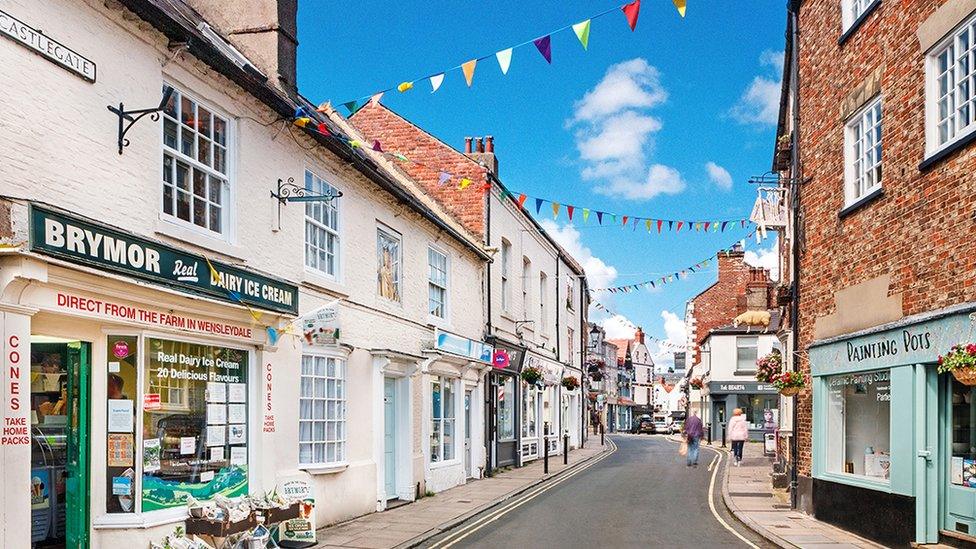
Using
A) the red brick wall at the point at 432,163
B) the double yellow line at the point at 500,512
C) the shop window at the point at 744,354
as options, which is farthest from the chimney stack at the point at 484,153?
the shop window at the point at 744,354

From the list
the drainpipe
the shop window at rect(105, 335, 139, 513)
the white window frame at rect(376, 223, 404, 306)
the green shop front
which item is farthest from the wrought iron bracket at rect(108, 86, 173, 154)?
the drainpipe

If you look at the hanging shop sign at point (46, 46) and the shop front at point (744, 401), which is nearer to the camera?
the hanging shop sign at point (46, 46)

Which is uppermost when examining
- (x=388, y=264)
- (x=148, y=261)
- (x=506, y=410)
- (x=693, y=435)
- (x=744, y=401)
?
(x=388, y=264)

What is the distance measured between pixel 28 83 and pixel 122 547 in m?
4.46

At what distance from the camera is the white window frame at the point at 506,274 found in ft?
85.7

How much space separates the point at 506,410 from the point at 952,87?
1683cm

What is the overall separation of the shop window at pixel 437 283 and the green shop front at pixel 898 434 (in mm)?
8185

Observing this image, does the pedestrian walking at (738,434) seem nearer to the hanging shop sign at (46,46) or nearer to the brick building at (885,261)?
the brick building at (885,261)

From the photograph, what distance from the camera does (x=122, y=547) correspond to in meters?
8.99

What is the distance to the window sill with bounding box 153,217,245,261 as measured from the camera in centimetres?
950

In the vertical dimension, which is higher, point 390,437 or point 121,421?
point 121,421

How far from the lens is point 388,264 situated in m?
16.7

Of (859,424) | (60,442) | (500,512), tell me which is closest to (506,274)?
(500,512)

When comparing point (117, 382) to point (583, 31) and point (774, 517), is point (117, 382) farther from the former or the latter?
point (774, 517)
